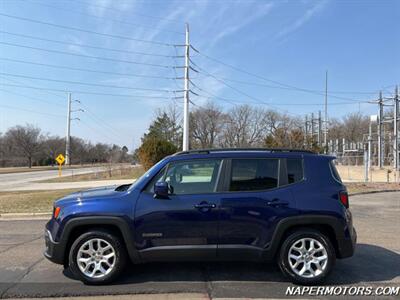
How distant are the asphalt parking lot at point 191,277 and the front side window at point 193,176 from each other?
125 cm

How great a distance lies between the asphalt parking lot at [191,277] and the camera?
504 centimetres

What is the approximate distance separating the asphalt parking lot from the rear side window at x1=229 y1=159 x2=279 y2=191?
128 centimetres

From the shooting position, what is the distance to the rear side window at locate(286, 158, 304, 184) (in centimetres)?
549

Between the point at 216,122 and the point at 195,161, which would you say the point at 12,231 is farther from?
the point at 216,122

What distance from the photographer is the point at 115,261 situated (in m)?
5.28

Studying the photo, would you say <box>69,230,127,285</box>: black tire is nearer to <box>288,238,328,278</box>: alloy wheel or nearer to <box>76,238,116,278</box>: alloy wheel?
<box>76,238,116,278</box>: alloy wheel

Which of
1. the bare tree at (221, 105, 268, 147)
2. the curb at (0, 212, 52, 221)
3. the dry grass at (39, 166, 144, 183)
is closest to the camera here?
the curb at (0, 212, 52, 221)

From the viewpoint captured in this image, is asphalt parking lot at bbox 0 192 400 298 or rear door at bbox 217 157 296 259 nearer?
asphalt parking lot at bbox 0 192 400 298

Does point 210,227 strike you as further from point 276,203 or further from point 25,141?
point 25,141

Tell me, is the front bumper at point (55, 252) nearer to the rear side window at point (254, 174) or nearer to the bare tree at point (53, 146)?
the rear side window at point (254, 174)

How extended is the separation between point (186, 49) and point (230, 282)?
1434 inches

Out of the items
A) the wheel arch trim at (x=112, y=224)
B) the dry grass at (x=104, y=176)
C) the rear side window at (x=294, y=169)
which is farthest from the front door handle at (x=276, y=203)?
the dry grass at (x=104, y=176)

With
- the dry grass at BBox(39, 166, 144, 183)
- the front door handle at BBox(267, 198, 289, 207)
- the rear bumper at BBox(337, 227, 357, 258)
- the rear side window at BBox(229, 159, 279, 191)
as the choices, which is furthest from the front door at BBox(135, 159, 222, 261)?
the dry grass at BBox(39, 166, 144, 183)

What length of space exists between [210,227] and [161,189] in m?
0.82
